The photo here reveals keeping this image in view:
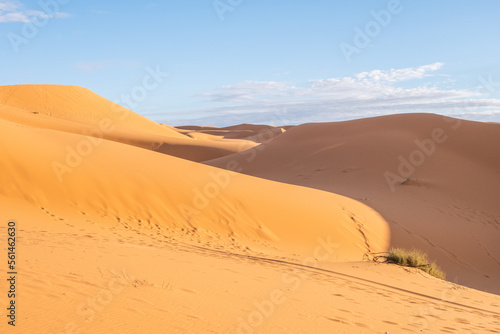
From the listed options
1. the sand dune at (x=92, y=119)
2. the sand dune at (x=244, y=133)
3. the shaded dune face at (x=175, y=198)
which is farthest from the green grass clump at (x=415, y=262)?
the sand dune at (x=244, y=133)

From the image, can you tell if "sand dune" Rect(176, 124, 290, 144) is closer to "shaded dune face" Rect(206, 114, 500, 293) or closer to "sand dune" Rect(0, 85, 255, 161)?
"sand dune" Rect(0, 85, 255, 161)

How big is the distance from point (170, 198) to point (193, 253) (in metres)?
4.52

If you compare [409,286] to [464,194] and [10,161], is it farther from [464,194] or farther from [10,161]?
[464,194]

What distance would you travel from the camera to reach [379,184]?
22.5 m

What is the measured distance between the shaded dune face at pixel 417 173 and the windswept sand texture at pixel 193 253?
0.34 m

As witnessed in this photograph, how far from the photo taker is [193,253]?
9.34 metres

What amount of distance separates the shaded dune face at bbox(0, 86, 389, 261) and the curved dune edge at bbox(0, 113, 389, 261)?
3 centimetres

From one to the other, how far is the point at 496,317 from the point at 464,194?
1561cm

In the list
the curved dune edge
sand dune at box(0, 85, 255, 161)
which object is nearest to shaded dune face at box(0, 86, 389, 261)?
the curved dune edge

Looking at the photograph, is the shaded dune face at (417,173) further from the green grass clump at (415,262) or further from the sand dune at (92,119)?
the sand dune at (92,119)

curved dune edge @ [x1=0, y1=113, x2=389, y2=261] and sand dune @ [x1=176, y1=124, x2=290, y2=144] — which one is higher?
sand dune @ [x1=176, y1=124, x2=290, y2=144]

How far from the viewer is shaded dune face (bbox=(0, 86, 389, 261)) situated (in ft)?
40.4

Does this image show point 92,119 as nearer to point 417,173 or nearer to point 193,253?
point 417,173

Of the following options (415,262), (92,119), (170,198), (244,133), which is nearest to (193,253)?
(170,198)
